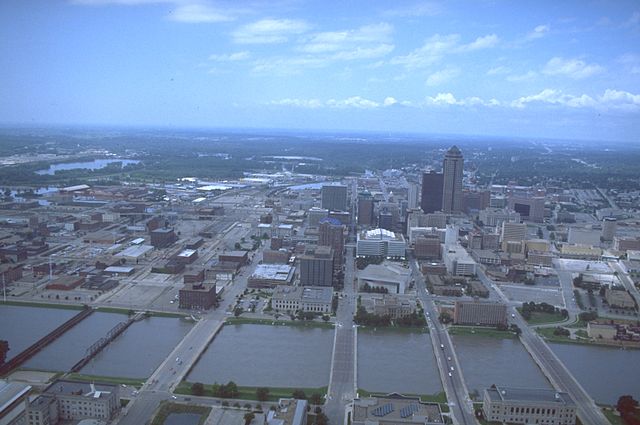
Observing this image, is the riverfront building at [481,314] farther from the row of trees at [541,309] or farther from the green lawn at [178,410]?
the green lawn at [178,410]

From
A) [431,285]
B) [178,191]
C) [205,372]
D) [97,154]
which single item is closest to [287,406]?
[205,372]

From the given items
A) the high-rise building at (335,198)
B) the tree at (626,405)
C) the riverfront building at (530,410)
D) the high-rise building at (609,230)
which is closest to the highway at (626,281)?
the high-rise building at (609,230)

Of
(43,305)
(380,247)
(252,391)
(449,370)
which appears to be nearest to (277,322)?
(252,391)

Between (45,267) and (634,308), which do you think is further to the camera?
(45,267)

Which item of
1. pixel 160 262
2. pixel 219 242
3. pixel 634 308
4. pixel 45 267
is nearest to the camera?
pixel 634 308

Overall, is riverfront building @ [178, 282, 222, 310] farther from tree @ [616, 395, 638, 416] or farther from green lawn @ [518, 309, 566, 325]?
tree @ [616, 395, 638, 416]

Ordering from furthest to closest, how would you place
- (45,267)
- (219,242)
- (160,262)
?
(219,242) < (160,262) < (45,267)

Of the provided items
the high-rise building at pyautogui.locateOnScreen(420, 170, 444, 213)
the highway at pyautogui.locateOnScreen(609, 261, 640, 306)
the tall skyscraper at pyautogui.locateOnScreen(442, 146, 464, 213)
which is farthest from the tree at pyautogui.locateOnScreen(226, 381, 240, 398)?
the tall skyscraper at pyautogui.locateOnScreen(442, 146, 464, 213)

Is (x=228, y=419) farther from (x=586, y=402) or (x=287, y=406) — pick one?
(x=586, y=402)
